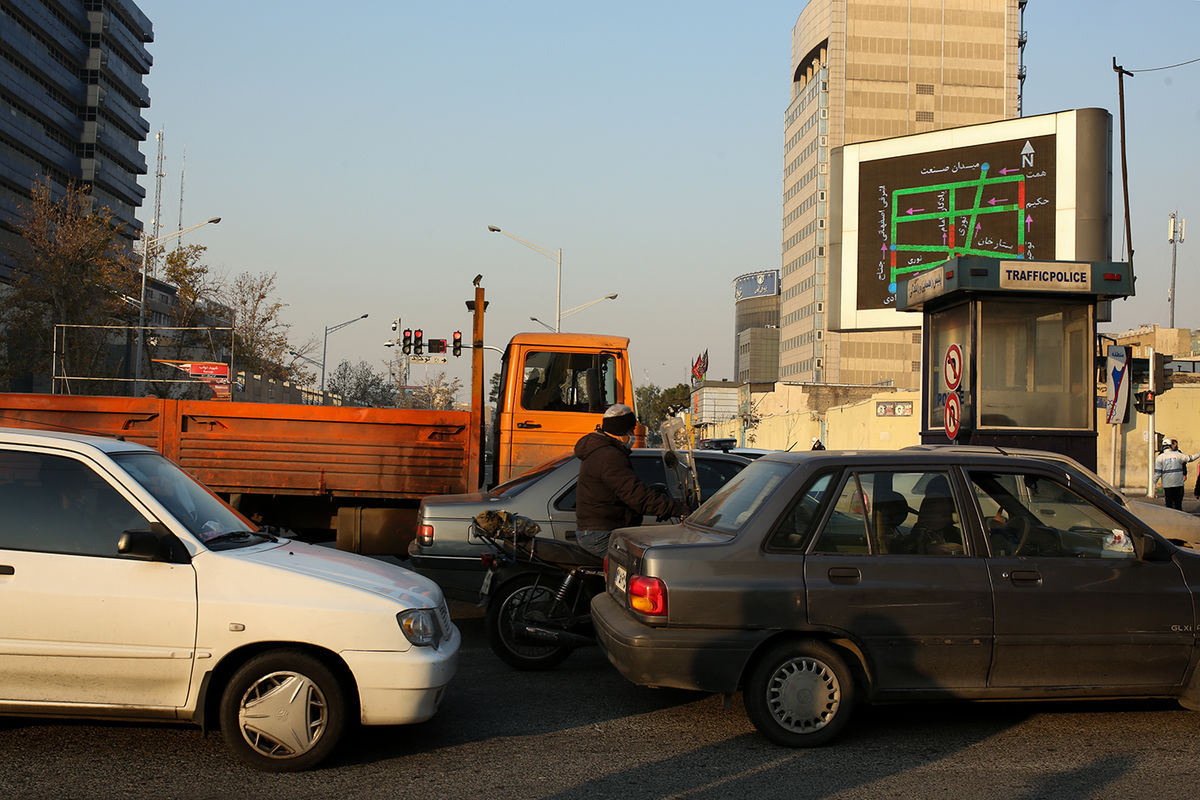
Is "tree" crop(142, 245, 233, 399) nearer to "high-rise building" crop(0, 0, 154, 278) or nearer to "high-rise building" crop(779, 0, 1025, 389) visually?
"high-rise building" crop(0, 0, 154, 278)

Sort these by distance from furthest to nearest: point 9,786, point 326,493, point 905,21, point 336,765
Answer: point 905,21 → point 326,493 → point 336,765 → point 9,786

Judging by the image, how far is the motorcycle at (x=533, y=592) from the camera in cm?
735

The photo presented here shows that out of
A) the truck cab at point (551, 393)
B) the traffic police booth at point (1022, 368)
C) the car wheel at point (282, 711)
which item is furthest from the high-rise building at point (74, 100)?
the car wheel at point (282, 711)

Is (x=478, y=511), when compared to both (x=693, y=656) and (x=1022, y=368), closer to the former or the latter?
(x=693, y=656)

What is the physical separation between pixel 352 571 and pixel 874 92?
102994mm

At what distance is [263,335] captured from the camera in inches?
2024

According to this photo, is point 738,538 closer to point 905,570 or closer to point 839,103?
point 905,570

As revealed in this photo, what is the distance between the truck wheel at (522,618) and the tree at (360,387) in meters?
61.9

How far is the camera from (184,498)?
568 centimetres

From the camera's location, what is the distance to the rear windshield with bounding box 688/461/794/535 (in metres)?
5.97

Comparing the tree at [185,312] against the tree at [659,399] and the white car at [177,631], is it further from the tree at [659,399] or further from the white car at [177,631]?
the tree at [659,399]

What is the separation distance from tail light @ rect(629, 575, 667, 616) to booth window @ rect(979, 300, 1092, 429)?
9.44m

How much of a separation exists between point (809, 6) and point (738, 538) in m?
114

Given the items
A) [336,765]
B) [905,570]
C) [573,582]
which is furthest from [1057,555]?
[336,765]
